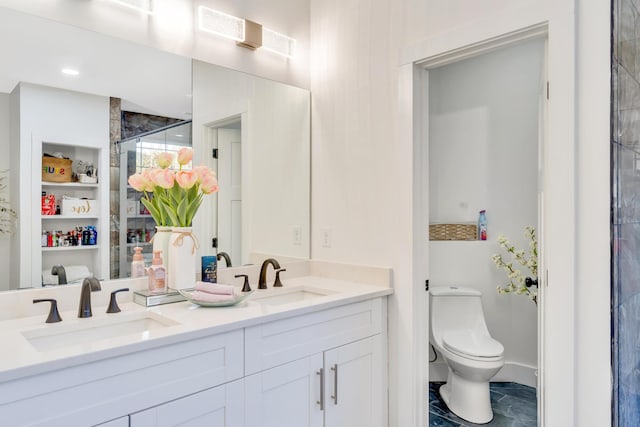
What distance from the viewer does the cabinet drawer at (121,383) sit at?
985mm

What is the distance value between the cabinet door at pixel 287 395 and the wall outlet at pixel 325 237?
765 millimetres

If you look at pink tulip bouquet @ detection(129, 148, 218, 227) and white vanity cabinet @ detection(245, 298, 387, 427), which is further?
pink tulip bouquet @ detection(129, 148, 218, 227)

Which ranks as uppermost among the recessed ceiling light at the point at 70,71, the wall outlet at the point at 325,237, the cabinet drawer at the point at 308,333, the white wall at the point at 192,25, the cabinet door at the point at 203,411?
the white wall at the point at 192,25

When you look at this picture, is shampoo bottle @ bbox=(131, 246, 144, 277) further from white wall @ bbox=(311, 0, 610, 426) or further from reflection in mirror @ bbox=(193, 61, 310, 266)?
white wall @ bbox=(311, 0, 610, 426)

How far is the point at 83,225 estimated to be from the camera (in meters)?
1.59

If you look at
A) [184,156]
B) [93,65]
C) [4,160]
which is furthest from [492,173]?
[4,160]

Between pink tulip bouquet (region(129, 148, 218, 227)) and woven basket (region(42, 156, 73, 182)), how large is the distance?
0.72ft

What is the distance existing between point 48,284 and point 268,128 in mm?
1276

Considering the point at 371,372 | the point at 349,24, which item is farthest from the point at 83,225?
the point at 349,24

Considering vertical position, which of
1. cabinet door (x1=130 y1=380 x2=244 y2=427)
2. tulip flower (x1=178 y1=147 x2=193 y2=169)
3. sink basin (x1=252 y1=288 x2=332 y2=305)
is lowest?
cabinet door (x1=130 y1=380 x2=244 y2=427)

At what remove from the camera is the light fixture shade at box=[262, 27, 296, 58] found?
2.20 meters

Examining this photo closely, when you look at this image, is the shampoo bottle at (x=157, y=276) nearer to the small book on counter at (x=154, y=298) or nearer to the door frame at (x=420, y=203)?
the small book on counter at (x=154, y=298)

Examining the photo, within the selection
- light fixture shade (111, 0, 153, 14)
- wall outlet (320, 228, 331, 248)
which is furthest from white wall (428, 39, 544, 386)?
light fixture shade (111, 0, 153, 14)

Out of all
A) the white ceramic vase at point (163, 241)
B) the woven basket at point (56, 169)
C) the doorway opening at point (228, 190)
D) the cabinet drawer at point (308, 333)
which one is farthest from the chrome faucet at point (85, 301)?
the doorway opening at point (228, 190)
